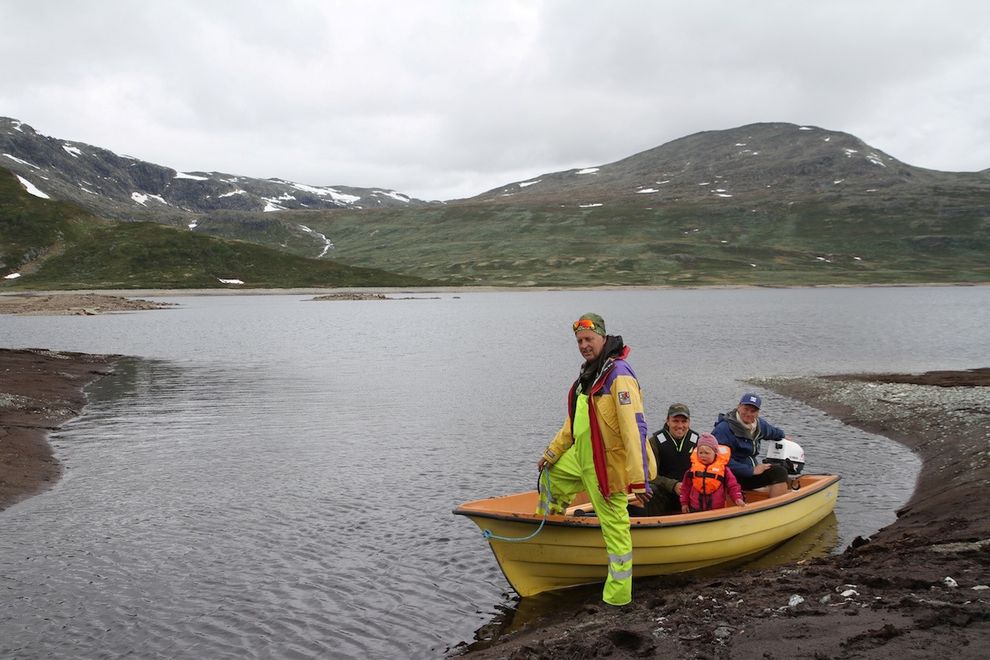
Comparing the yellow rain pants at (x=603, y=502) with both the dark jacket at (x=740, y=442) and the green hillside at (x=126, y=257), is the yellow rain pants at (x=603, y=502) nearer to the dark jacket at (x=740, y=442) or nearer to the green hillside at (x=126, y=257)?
the dark jacket at (x=740, y=442)

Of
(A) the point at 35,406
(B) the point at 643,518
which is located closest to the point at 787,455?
(B) the point at 643,518

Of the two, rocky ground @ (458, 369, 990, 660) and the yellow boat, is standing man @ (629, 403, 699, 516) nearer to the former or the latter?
the yellow boat

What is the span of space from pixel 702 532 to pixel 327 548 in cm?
658

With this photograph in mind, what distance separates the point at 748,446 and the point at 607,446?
5.45 m

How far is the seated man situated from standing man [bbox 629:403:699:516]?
0.84m

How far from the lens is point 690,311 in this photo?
88250mm

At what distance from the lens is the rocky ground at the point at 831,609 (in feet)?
24.4

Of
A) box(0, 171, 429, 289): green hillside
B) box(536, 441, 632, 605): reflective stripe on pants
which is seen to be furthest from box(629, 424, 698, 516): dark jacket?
box(0, 171, 429, 289): green hillside

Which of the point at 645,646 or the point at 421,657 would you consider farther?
the point at 421,657

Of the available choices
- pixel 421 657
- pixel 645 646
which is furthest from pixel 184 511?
pixel 645 646

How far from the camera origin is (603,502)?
1031 cm

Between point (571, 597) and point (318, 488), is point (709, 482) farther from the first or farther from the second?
point (318, 488)

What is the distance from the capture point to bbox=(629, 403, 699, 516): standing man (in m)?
13.2

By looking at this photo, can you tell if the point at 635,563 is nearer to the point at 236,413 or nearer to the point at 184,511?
the point at 184,511
